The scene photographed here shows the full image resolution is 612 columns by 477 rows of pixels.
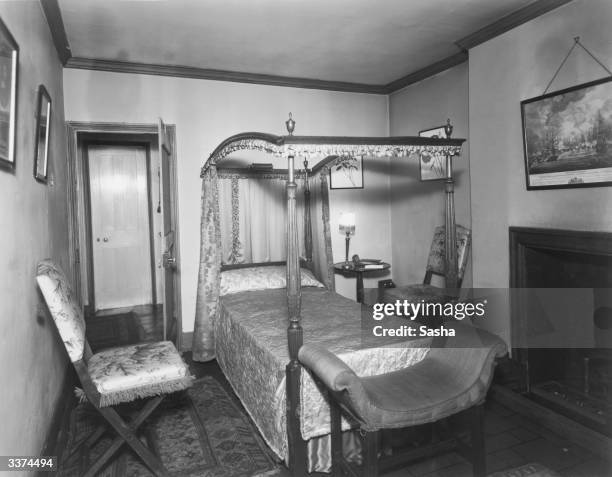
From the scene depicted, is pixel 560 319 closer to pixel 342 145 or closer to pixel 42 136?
pixel 342 145

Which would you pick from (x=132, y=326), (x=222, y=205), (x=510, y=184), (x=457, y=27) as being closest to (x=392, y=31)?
(x=457, y=27)

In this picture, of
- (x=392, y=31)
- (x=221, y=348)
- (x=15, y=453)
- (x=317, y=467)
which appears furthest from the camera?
(x=221, y=348)

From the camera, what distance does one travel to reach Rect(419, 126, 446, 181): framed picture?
4672 mm

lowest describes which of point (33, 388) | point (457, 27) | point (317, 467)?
point (317, 467)

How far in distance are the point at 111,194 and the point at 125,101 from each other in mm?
2307

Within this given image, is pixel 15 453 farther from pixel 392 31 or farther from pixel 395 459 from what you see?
pixel 392 31

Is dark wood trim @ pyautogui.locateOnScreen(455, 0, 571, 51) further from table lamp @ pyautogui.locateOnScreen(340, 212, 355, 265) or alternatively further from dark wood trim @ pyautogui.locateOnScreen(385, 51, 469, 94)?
table lamp @ pyautogui.locateOnScreen(340, 212, 355, 265)

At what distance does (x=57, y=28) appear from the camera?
11.1 feet

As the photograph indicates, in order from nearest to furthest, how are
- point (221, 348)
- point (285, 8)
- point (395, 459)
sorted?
point (395, 459) → point (285, 8) → point (221, 348)

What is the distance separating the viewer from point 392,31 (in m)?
3.70

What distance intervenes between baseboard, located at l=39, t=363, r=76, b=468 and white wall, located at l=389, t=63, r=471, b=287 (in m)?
3.56

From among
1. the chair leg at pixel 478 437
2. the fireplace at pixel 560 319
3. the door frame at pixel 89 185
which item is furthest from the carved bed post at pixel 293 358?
the door frame at pixel 89 185

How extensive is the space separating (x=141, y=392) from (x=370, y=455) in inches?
50.0

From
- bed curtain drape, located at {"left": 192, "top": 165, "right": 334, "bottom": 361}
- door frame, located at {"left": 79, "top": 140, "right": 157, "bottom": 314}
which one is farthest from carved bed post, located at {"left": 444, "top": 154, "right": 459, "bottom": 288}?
door frame, located at {"left": 79, "top": 140, "right": 157, "bottom": 314}
